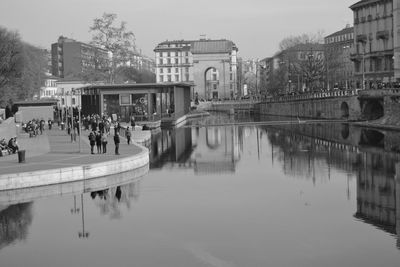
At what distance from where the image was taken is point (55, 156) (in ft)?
130

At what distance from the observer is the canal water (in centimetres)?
2048

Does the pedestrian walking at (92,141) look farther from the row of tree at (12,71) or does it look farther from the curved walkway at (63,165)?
the row of tree at (12,71)

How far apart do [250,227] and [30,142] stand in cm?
3079

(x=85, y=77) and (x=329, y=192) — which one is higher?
(x=85, y=77)

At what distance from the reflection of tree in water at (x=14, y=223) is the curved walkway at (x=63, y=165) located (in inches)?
121

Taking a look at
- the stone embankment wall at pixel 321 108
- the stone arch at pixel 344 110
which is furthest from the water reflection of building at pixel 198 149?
the stone arch at pixel 344 110

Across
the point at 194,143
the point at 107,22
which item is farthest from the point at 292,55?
the point at 194,143

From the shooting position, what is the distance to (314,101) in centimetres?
A: 10325

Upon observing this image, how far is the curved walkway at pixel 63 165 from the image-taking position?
31737 mm

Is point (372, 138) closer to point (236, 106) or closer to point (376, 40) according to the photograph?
point (376, 40)

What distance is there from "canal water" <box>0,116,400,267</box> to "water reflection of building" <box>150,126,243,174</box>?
53 cm

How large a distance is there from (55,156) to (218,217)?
55.0ft

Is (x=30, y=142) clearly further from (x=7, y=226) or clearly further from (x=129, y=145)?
(x=7, y=226)

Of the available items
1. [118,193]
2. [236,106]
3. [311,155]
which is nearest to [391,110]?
[311,155]
